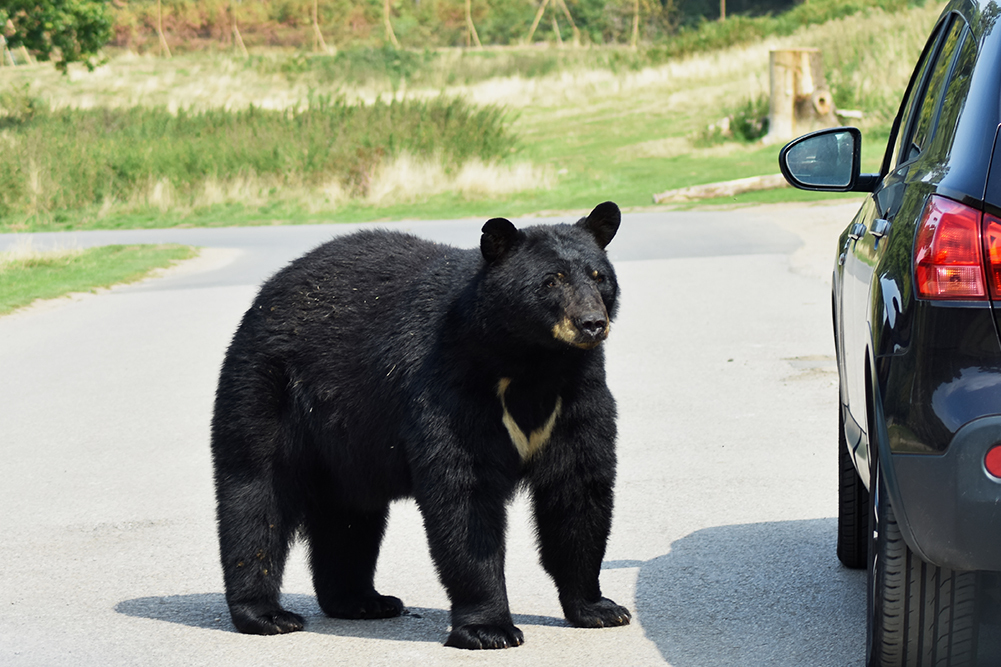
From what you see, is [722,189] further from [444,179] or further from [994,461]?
[994,461]

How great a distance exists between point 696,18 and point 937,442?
262 ft

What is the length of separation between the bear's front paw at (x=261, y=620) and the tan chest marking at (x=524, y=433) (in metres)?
1.15

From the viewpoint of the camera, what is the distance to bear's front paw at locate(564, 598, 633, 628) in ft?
14.9

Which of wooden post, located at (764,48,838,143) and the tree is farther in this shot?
the tree

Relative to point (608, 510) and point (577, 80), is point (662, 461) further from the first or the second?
point (577, 80)

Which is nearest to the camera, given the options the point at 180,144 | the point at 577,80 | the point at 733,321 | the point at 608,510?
the point at 608,510

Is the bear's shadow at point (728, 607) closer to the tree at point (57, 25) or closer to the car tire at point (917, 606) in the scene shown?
the car tire at point (917, 606)

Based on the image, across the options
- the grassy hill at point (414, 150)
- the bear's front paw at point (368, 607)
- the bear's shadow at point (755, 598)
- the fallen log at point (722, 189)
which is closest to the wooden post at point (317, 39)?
the grassy hill at point (414, 150)

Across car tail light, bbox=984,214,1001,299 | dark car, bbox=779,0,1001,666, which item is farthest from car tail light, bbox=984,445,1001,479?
car tail light, bbox=984,214,1001,299

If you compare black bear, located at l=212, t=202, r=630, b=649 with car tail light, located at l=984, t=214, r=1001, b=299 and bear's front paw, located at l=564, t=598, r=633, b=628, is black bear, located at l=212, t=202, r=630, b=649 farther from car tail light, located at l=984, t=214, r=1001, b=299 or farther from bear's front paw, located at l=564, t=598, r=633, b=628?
car tail light, located at l=984, t=214, r=1001, b=299

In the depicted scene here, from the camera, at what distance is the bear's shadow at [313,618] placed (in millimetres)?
4672

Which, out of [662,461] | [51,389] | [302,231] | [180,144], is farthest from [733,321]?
[180,144]

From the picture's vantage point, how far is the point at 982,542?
2908 millimetres

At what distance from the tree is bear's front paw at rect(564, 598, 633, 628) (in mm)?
39693
